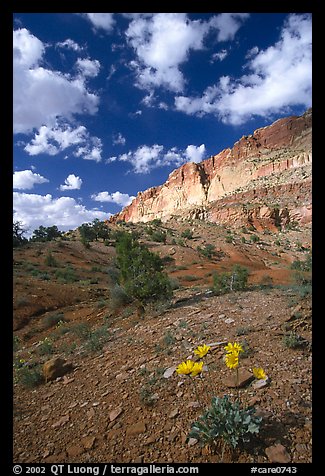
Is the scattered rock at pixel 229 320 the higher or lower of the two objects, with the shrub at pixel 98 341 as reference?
higher

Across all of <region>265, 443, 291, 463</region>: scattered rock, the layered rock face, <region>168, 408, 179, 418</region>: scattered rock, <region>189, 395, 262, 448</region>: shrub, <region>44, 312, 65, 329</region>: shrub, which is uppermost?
the layered rock face

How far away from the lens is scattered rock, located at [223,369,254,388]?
2688 mm

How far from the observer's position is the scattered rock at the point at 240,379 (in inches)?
106

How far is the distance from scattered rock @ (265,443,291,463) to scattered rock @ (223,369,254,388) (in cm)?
76

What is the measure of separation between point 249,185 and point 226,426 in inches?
2428

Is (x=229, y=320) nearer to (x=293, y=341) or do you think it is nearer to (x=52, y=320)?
(x=293, y=341)

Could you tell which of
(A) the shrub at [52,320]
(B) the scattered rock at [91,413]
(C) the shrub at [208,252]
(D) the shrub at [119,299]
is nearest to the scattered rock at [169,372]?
(B) the scattered rock at [91,413]

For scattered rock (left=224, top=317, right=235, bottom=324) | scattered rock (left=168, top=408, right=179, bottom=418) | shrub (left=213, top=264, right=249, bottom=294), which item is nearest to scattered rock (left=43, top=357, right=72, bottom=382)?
scattered rock (left=168, top=408, right=179, bottom=418)

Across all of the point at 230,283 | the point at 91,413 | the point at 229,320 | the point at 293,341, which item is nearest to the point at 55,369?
the point at 91,413

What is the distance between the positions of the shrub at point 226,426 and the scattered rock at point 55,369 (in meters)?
2.86

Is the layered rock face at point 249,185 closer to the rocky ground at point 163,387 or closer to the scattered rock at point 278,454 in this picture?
the rocky ground at point 163,387

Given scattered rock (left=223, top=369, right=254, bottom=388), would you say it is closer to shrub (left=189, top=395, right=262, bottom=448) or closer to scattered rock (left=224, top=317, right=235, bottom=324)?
shrub (left=189, top=395, right=262, bottom=448)
